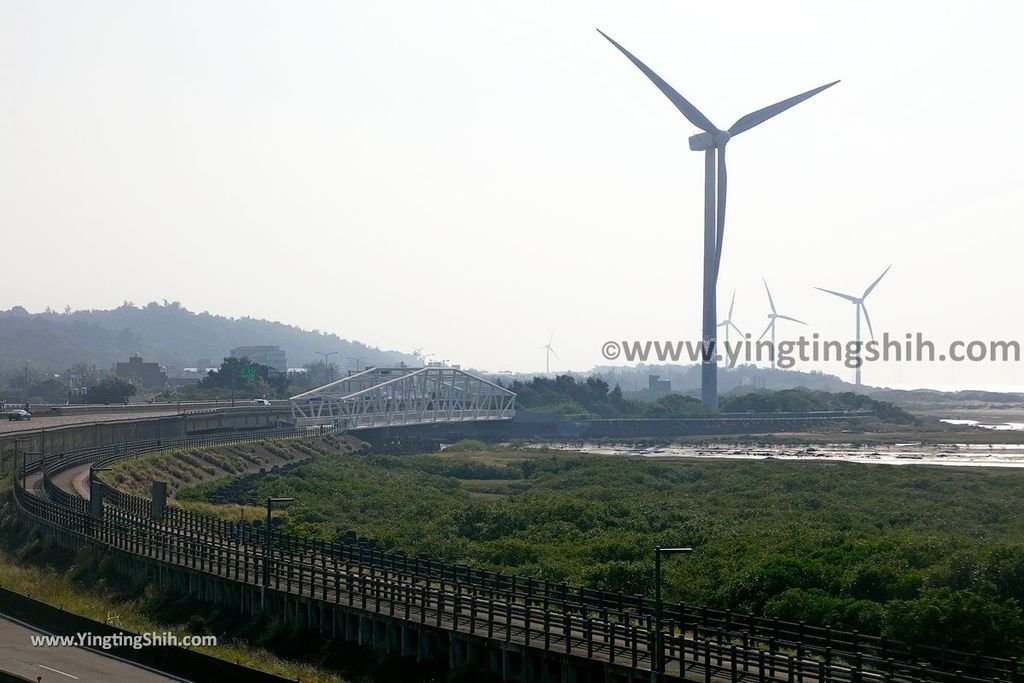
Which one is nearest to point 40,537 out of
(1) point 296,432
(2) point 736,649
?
(2) point 736,649

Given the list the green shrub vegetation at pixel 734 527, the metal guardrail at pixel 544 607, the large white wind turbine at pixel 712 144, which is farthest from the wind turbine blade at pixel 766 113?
the metal guardrail at pixel 544 607

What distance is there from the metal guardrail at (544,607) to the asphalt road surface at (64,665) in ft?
22.0

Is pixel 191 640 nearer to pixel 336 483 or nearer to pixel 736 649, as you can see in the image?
pixel 736 649

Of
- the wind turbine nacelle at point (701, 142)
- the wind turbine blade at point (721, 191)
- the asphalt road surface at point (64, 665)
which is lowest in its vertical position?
the asphalt road surface at point (64, 665)

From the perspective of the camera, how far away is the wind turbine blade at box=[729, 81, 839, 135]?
563ft

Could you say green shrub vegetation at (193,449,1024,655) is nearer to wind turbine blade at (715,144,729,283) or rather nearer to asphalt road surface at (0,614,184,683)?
asphalt road surface at (0,614,184,683)

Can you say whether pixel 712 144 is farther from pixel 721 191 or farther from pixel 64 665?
pixel 64 665

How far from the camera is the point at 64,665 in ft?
124

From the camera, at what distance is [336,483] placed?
109 meters

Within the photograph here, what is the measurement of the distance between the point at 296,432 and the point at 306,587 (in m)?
108

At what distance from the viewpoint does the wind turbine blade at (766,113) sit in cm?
17175

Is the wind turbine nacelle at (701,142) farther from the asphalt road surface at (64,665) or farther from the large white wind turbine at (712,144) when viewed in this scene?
the asphalt road surface at (64,665)

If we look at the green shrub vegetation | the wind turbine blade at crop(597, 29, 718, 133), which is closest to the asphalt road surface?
the green shrub vegetation

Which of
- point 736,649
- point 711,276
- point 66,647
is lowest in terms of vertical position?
point 66,647
